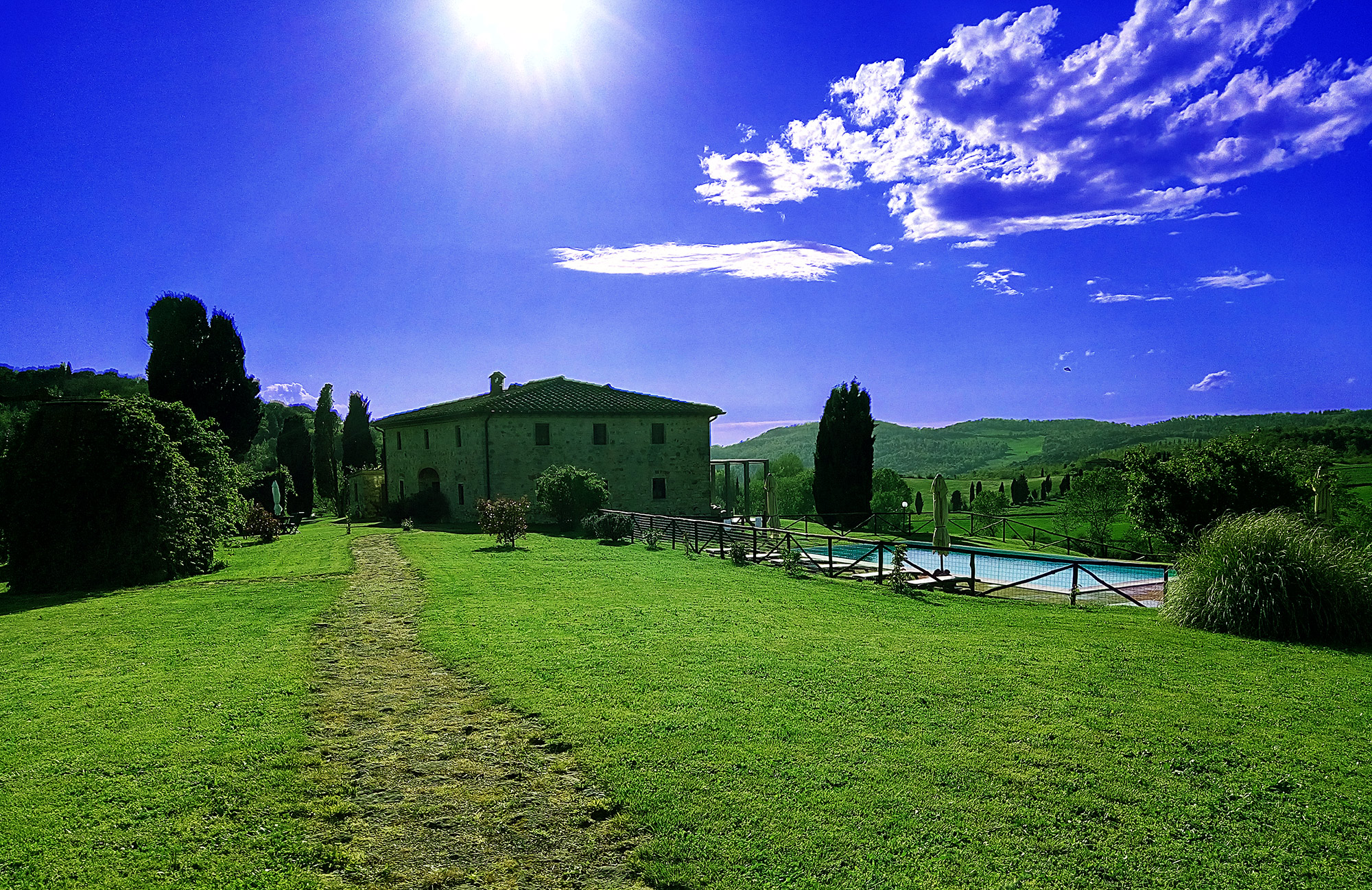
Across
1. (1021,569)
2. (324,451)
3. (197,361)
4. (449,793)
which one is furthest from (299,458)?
(449,793)

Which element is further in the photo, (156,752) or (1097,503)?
(1097,503)

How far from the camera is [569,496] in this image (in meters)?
26.0

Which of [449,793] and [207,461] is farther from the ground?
[207,461]

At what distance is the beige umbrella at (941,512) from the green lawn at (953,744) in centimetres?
654

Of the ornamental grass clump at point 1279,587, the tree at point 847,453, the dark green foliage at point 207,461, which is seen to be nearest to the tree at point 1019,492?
the tree at point 847,453

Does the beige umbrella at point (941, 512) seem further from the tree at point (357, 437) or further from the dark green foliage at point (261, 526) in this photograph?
the tree at point (357, 437)

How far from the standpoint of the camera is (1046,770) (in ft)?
17.1

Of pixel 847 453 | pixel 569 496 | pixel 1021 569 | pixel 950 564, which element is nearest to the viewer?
pixel 1021 569

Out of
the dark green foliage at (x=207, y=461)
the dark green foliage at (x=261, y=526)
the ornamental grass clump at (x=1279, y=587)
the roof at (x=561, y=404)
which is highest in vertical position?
the roof at (x=561, y=404)

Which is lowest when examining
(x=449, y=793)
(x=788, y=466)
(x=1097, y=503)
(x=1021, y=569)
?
(x=1021, y=569)

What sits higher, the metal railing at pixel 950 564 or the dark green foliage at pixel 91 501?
the dark green foliage at pixel 91 501

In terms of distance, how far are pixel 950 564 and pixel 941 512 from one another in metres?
4.21

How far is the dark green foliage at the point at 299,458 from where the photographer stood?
129 feet

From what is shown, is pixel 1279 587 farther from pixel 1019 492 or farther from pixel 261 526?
pixel 1019 492
